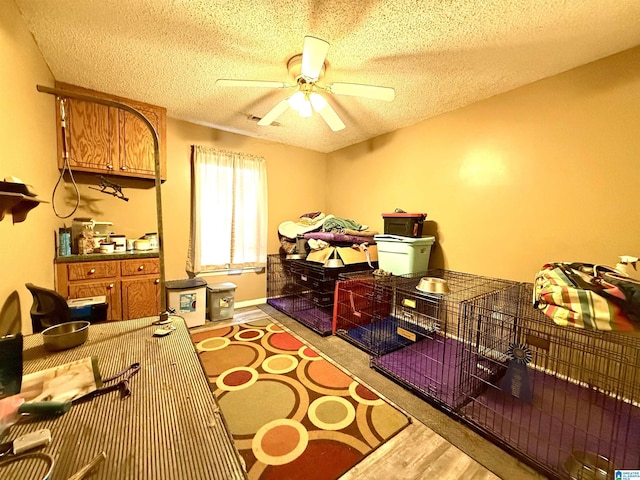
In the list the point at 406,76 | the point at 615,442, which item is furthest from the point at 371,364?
the point at 406,76

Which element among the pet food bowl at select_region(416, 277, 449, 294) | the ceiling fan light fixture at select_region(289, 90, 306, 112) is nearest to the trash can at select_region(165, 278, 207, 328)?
the ceiling fan light fixture at select_region(289, 90, 306, 112)

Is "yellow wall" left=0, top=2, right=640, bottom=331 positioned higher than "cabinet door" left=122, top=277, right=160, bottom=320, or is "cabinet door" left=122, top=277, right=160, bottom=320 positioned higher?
"yellow wall" left=0, top=2, right=640, bottom=331

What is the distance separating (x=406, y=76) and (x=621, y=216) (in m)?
1.87

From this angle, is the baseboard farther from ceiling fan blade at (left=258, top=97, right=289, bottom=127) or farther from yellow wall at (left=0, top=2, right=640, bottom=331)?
ceiling fan blade at (left=258, top=97, right=289, bottom=127)

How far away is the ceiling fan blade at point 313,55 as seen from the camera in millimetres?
1434

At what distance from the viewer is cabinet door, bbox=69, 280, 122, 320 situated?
2.27m

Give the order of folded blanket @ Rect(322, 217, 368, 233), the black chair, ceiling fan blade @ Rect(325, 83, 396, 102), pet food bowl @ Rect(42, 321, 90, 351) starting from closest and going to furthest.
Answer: pet food bowl @ Rect(42, 321, 90, 351) < the black chair < ceiling fan blade @ Rect(325, 83, 396, 102) < folded blanket @ Rect(322, 217, 368, 233)

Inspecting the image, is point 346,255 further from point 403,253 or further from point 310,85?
point 310,85

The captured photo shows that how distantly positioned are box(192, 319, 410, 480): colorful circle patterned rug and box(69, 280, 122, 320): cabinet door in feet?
2.90

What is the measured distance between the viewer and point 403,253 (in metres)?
2.60

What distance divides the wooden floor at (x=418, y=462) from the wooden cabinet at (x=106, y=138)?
296 cm

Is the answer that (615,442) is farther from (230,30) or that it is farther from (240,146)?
(240,146)

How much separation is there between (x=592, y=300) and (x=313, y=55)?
1.93m

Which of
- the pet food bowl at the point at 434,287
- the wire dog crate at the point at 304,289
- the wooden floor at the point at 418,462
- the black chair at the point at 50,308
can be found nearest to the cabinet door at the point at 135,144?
the black chair at the point at 50,308
